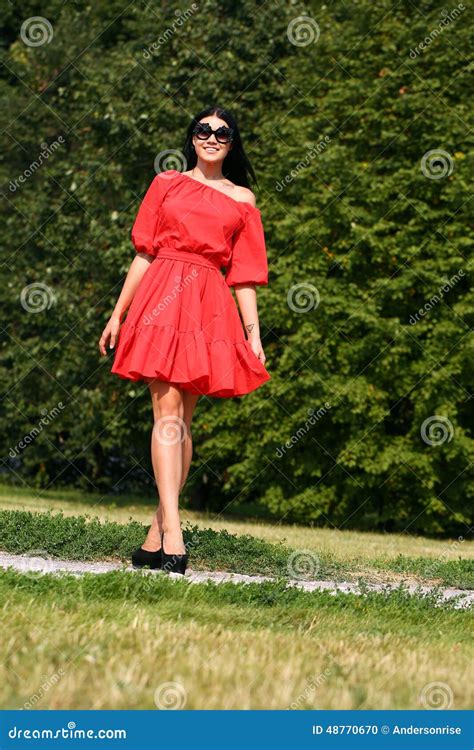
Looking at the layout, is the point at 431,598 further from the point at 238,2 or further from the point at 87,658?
the point at 238,2

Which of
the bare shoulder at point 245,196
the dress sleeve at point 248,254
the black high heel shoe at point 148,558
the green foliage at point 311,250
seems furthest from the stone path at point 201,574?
the green foliage at point 311,250

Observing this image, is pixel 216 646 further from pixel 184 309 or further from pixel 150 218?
pixel 150 218

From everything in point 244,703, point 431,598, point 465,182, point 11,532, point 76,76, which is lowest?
point 11,532

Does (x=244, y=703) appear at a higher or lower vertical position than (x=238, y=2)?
lower

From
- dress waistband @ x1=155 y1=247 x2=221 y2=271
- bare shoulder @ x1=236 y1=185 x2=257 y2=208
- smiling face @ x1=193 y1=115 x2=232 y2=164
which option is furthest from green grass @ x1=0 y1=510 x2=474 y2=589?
smiling face @ x1=193 y1=115 x2=232 y2=164

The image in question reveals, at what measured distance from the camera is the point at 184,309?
215 inches

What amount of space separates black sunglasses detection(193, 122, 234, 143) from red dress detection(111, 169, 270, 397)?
0.82 feet

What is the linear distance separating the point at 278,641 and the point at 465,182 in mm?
10392

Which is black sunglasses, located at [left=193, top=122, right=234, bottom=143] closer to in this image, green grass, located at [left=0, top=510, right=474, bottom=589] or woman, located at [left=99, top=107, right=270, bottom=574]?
woman, located at [left=99, top=107, right=270, bottom=574]

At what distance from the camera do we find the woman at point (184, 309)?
5.41 m

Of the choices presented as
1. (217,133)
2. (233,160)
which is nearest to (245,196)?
(233,160)

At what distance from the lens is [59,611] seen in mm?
3879

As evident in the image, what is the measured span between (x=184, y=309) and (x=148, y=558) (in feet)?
4.44

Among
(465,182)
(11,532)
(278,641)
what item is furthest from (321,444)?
(278,641)
